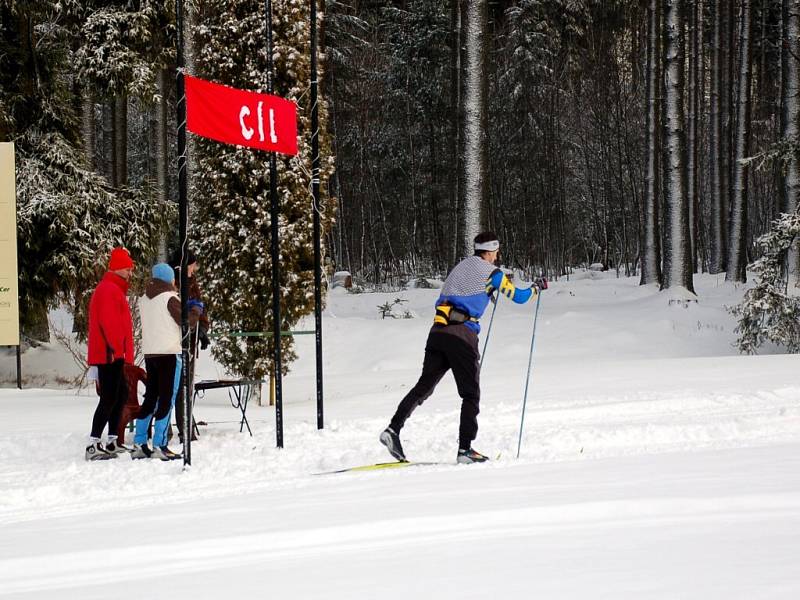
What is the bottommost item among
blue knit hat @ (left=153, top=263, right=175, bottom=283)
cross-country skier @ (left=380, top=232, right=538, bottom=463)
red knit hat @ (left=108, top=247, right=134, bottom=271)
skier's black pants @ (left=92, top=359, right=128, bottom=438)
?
skier's black pants @ (left=92, top=359, right=128, bottom=438)

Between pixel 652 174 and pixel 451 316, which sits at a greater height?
pixel 652 174

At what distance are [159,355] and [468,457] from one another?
118 inches

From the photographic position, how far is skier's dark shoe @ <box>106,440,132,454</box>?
9.17 meters

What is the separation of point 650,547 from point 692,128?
80.1 ft

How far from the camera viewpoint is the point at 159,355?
9102 mm

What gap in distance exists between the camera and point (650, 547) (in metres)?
4.59

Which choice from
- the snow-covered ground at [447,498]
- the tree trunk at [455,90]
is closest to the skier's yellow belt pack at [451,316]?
the snow-covered ground at [447,498]

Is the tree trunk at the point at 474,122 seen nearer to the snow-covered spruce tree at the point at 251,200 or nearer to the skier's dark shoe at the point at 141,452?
the snow-covered spruce tree at the point at 251,200

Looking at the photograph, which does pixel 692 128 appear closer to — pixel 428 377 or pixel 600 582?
pixel 428 377

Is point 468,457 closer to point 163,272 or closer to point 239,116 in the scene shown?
point 163,272

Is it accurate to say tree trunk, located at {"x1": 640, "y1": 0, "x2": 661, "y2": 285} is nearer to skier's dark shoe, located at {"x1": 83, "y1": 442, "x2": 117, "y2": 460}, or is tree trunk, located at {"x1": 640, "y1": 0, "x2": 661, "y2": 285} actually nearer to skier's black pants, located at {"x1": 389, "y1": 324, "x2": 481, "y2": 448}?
skier's black pants, located at {"x1": 389, "y1": 324, "x2": 481, "y2": 448}

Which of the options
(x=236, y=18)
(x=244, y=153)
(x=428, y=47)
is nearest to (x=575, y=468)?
(x=244, y=153)

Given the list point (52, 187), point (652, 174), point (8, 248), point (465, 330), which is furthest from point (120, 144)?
point (465, 330)

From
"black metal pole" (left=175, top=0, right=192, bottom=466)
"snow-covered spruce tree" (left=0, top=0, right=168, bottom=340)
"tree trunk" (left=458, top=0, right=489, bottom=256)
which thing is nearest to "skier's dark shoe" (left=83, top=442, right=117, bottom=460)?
"black metal pole" (left=175, top=0, right=192, bottom=466)
